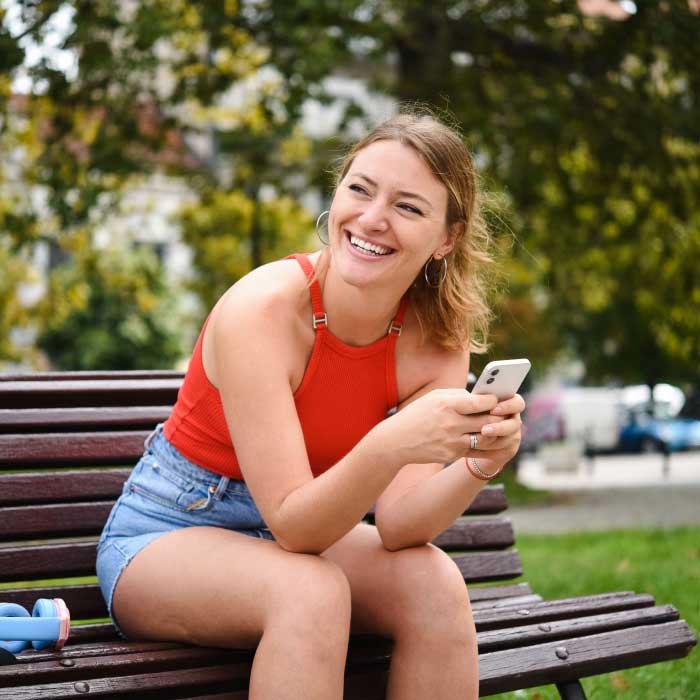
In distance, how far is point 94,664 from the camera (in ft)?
6.97

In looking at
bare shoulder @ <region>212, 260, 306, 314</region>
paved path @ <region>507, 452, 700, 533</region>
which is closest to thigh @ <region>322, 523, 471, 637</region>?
bare shoulder @ <region>212, 260, 306, 314</region>

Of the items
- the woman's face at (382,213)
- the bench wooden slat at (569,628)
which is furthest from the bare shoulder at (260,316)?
the bench wooden slat at (569,628)

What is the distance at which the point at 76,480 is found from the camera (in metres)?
2.97

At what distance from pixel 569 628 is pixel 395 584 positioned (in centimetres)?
61

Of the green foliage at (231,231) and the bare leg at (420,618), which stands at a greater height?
the bare leg at (420,618)

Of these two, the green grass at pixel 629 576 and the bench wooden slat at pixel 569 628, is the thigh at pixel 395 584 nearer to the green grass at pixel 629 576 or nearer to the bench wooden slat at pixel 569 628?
the bench wooden slat at pixel 569 628

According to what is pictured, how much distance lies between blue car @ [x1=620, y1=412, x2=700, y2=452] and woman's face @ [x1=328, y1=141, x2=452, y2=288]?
2817cm

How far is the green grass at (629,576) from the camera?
379 cm

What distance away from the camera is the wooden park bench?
2174 mm

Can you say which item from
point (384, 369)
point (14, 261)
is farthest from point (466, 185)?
point (14, 261)

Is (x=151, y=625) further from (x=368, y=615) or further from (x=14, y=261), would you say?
(x=14, y=261)

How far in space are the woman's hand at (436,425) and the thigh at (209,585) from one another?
301mm

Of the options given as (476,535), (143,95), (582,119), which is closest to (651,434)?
(582,119)

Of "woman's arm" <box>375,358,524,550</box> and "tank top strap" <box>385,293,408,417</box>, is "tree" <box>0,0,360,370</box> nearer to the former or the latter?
"tank top strap" <box>385,293,408,417</box>
